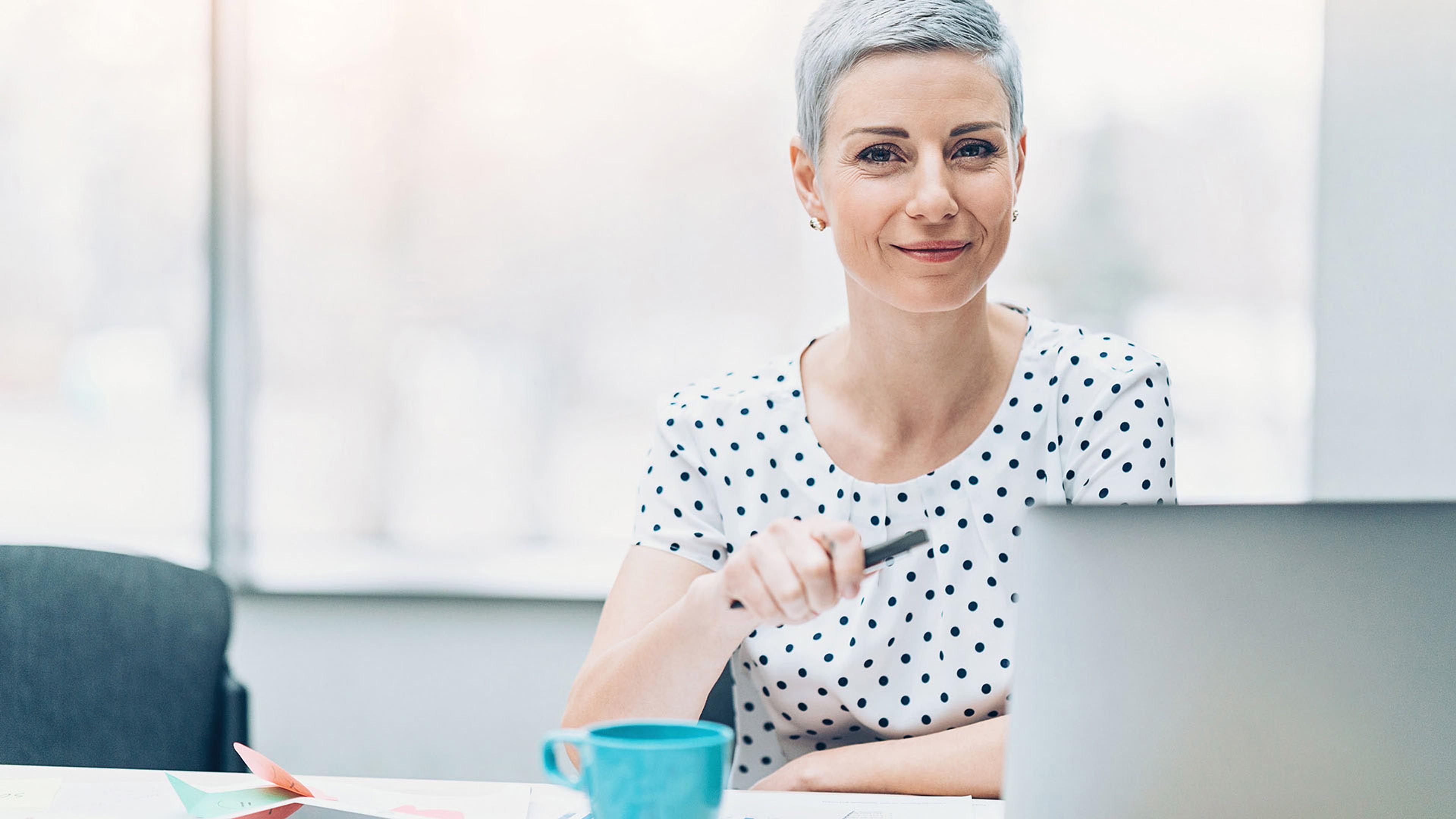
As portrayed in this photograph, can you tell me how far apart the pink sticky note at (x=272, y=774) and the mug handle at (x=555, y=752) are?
0.98 feet

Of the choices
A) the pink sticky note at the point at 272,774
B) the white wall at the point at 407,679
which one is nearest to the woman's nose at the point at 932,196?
the pink sticky note at the point at 272,774

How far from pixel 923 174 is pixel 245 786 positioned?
0.87m

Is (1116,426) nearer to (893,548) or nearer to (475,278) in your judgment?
(893,548)

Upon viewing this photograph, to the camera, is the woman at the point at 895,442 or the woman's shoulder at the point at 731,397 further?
the woman's shoulder at the point at 731,397

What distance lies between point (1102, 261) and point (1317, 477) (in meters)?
0.58

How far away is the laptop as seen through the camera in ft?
1.92

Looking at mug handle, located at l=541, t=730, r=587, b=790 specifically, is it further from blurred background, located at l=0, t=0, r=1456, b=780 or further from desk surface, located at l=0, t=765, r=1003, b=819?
blurred background, located at l=0, t=0, r=1456, b=780

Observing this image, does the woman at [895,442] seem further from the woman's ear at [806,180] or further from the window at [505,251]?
the window at [505,251]

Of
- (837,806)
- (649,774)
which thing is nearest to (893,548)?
(649,774)

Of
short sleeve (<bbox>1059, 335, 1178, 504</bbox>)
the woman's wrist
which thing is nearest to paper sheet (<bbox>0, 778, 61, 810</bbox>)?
the woman's wrist

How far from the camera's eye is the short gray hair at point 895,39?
120 centimetres

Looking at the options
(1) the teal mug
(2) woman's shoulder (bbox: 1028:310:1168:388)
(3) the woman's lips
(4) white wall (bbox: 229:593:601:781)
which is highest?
(3) the woman's lips

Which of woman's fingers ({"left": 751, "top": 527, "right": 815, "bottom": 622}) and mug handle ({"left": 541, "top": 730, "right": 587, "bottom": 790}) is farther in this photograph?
woman's fingers ({"left": 751, "top": 527, "right": 815, "bottom": 622})

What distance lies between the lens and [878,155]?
124cm
